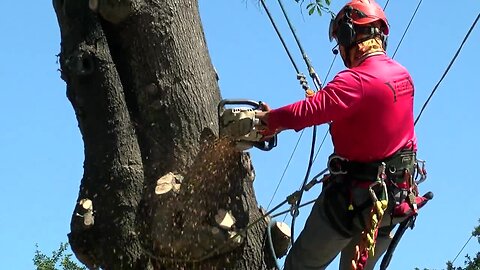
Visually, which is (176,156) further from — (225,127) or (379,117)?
(379,117)

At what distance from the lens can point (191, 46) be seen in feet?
16.2

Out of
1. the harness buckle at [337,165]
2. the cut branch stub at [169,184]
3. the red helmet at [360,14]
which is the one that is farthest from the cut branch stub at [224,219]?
the red helmet at [360,14]

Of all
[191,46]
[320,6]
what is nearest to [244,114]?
[191,46]

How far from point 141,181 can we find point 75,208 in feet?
1.04

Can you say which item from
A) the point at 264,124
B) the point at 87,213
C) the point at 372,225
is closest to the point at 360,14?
the point at 264,124

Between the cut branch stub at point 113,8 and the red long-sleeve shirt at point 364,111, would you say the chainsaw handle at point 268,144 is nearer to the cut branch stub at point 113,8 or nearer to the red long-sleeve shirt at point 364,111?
the red long-sleeve shirt at point 364,111

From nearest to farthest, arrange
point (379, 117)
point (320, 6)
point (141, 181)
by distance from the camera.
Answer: point (379, 117) → point (141, 181) → point (320, 6)

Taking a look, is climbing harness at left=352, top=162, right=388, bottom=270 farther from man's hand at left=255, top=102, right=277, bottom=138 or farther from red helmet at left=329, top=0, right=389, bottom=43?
red helmet at left=329, top=0, right=389, bottom=43

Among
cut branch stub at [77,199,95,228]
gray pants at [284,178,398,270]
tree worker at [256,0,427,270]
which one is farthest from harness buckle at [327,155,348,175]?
cut branch stub at [77,199,95,228]

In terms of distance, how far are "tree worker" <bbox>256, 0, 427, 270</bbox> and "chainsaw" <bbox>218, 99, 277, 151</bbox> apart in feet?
0.14

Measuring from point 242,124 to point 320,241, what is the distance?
1.90ft

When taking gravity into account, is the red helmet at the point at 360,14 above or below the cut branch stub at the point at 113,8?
below

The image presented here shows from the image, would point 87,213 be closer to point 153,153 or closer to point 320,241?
point 153,153

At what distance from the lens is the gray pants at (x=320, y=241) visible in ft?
15.3
